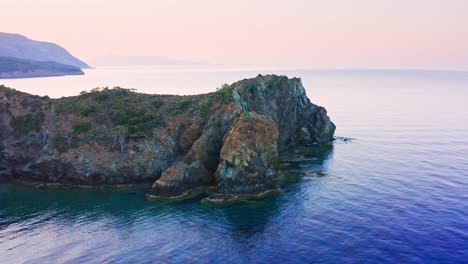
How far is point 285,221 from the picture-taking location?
59.4 meters

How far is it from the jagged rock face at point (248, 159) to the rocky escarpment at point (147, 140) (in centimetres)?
19

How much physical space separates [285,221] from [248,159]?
15.7 metres

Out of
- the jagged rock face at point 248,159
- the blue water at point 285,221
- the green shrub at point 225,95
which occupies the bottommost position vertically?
the blue water at point 285,221

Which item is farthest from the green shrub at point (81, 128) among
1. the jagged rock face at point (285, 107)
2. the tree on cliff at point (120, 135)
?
the jagged rock face at point (285, 107)

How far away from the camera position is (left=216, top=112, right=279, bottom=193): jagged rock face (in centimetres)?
7106

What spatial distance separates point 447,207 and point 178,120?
5750 centimetres

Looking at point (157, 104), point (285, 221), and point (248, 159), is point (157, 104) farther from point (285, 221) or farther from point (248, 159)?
point (285, 221)

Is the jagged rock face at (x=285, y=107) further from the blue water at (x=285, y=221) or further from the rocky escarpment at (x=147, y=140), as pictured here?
the blue water at (x=285, y=221)

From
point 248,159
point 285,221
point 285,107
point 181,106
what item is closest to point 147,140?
point 181,106

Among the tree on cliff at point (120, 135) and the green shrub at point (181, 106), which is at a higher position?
the green shrub at point (181, 106)

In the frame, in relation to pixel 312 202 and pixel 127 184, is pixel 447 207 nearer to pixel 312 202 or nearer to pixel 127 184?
pixel 312 202

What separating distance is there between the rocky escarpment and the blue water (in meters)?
5.39

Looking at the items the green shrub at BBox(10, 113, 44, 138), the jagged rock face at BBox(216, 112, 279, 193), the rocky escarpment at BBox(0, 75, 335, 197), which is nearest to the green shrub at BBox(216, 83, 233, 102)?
the rocky escarpment at BBox(0, 75, 335, 197)

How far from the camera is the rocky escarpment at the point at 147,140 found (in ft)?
237
